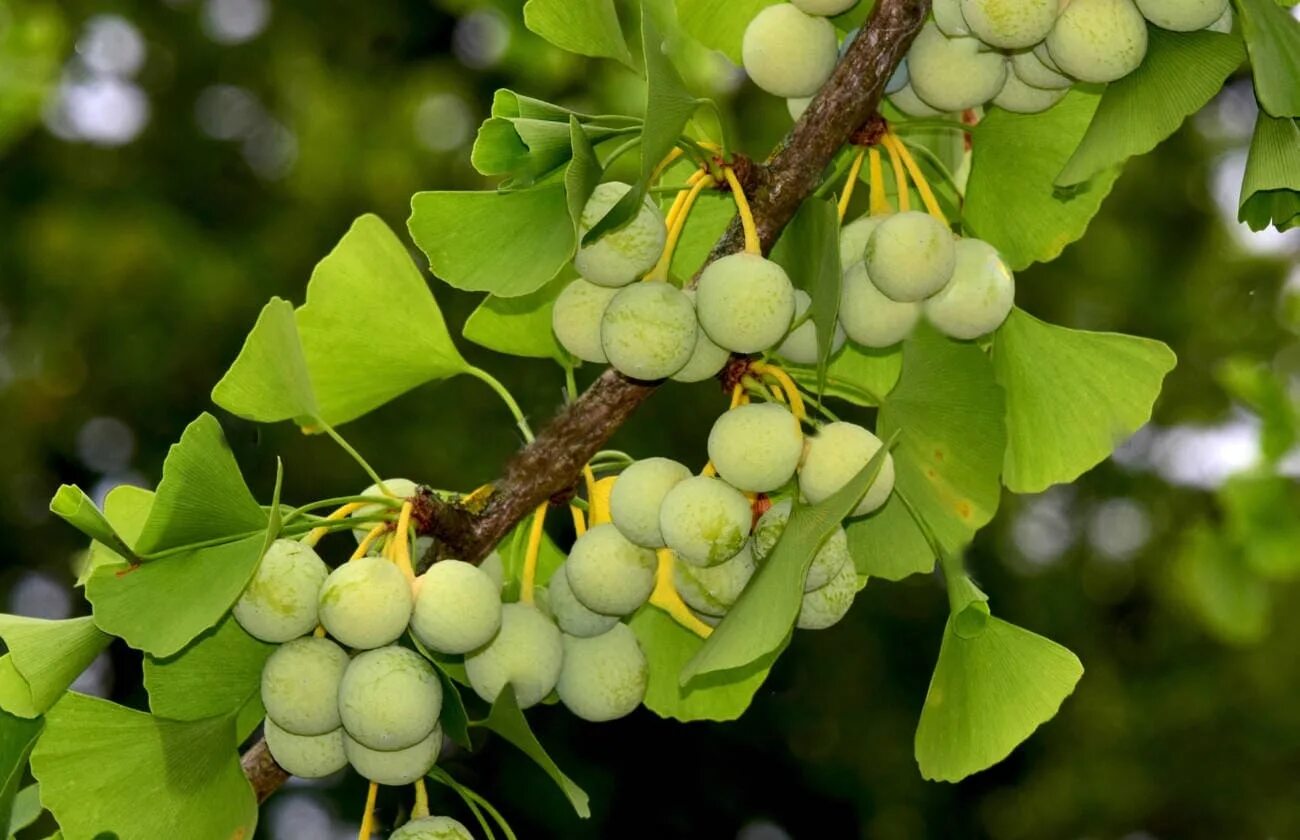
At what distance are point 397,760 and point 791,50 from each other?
1.71ft

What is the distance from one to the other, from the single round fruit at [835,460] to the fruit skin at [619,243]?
0.15m

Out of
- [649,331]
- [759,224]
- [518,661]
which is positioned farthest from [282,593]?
[759,224]

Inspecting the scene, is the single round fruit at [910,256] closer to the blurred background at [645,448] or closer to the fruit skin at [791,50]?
the fruit skin at [791,50]

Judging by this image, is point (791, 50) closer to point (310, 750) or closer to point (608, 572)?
point (608, 572)

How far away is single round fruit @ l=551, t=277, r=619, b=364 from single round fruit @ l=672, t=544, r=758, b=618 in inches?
5.7

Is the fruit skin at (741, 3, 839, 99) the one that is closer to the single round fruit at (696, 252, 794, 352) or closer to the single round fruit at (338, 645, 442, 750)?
the single round fruit at (696, 252, 794, 352)

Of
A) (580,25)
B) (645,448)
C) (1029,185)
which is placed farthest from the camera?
(645,448)

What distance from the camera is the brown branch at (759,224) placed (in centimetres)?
101

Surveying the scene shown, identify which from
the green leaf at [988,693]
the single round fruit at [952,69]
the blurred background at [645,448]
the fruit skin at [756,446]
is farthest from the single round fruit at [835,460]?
the blurred background at [645,448]

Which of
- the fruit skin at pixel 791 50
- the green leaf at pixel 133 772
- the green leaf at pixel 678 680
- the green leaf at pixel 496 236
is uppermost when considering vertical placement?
the fruit skin at pixel 791 50

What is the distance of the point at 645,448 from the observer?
13.7 feet

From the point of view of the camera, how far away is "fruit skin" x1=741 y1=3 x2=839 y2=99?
1076mm

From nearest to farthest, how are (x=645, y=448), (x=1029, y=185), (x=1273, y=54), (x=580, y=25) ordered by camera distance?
1. (x=1273, y=54)
2. (x=580, y=25)
3. (x=1029, y=185)
4. (x=645, y=448)

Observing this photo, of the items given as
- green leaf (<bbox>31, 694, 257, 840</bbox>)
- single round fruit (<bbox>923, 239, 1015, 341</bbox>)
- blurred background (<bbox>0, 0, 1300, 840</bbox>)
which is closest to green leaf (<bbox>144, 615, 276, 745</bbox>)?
green leaf (<bbox>31, 694, 257, 840</bbox>)
